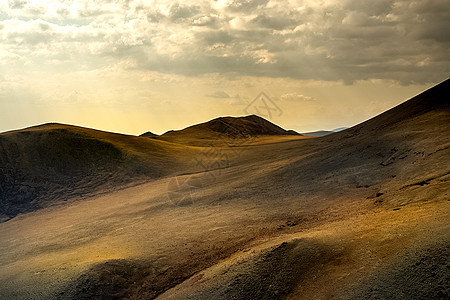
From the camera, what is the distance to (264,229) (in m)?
9.67

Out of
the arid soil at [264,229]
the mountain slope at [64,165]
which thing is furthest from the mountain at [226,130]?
the arid soil at [264,229]

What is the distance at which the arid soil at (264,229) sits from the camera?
20.0 ft

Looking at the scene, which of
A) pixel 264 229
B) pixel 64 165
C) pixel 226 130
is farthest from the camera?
pixel 226 130

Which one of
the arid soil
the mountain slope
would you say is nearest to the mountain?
the mountain slope

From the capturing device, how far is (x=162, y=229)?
1153 centimetres

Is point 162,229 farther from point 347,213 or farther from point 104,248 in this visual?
point 347,213

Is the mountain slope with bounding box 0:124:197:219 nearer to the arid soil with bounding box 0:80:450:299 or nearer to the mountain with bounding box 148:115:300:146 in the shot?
the arid soil with bounding box 0:80:450:299

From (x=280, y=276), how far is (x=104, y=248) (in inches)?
238

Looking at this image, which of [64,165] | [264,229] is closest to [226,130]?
[64,165]

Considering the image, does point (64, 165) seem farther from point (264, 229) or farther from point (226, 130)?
point (226, 130)

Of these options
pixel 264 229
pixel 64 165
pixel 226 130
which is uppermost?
pixel 226 130

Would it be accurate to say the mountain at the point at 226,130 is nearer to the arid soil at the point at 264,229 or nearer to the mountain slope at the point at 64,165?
the mountain slope at the point at 64,165

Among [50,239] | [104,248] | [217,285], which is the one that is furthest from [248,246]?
[50,239]

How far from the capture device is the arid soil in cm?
611
